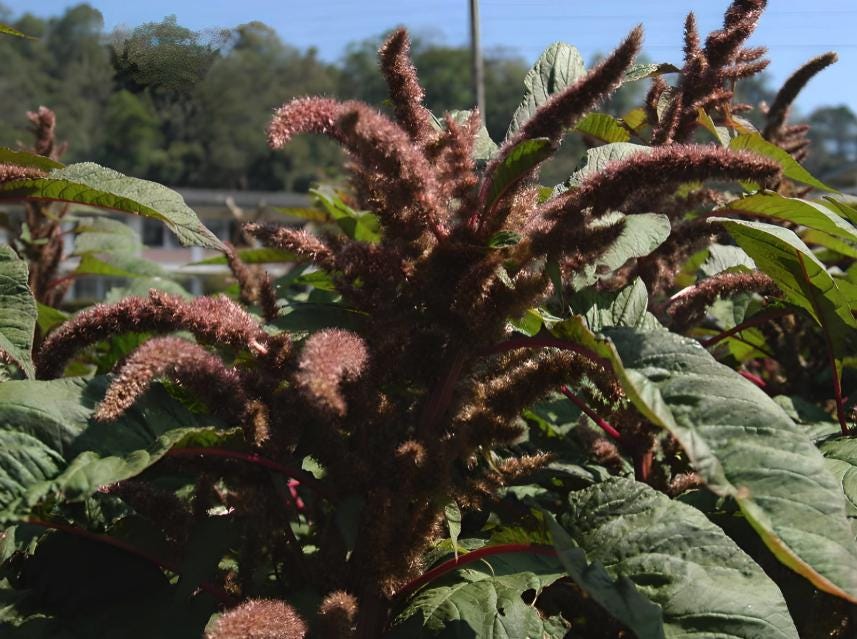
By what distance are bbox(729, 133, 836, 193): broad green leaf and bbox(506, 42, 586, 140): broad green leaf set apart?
31cm

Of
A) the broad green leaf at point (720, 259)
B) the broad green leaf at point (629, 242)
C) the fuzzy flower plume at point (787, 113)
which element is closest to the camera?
the broad green leaf at point (629, 242)

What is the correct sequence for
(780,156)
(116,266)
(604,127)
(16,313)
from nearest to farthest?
1. (16,313)
2. (780,156)
3. (604,127)
4. (116,266)

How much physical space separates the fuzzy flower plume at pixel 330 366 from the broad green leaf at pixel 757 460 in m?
0.25

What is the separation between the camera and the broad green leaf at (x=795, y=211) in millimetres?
1195

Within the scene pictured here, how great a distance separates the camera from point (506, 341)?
3.65 ft

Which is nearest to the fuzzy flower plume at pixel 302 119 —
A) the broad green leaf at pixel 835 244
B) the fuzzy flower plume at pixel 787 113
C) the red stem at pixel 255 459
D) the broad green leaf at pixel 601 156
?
the red stem at pixel 255 459

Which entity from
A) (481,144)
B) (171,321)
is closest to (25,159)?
(171,321)

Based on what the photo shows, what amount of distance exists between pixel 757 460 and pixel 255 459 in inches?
21.5

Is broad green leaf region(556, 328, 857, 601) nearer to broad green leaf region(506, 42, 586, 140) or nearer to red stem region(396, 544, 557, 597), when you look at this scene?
red stem region(396, 544, 557, 597)

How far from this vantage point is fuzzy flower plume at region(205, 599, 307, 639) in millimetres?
855

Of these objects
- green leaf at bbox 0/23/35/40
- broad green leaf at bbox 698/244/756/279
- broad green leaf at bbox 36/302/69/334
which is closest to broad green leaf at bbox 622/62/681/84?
broad green leaf at bbox 698/244/756/279

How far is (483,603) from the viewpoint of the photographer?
1.04 m

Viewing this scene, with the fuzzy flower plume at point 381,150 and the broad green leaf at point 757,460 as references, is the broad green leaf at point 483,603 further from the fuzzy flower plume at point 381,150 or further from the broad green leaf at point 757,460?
the fuzzy flower plume at point 381,150

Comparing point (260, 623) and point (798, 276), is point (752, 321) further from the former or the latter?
point (260, 623)
